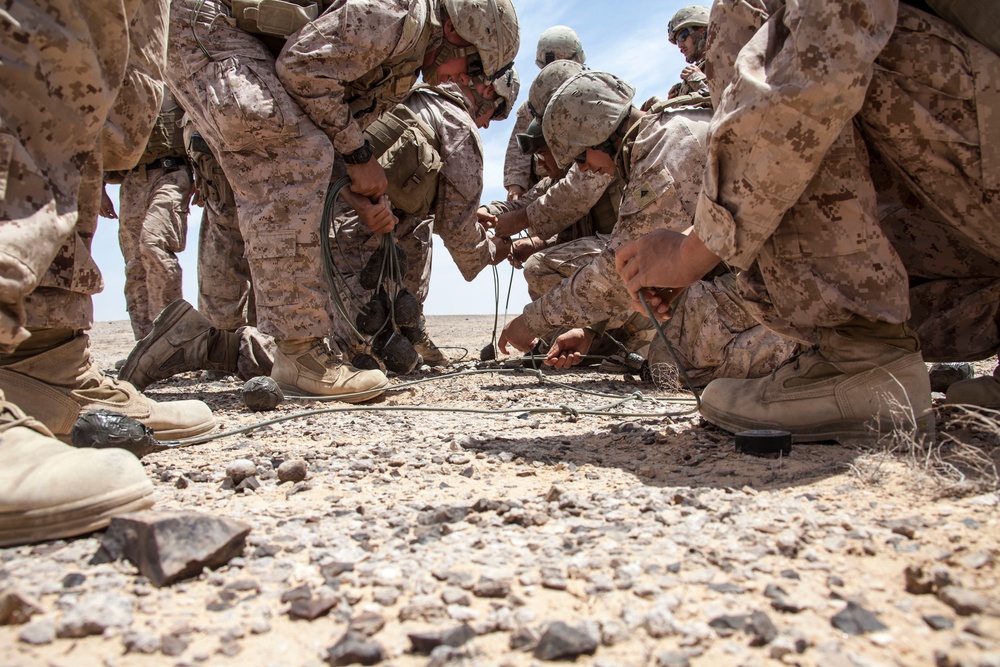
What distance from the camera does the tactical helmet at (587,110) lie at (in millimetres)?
4098

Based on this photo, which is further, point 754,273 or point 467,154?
point 467,154

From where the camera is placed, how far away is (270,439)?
2518mm

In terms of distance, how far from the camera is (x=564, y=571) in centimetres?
122

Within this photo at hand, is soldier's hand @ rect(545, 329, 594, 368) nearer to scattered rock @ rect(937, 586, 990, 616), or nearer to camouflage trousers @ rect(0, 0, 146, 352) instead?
camouflage trousers @ rect(0, 0, 146, 352)

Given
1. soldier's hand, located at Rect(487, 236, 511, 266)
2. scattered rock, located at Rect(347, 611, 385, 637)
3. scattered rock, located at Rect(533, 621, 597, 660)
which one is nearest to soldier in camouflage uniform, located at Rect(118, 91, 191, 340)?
soldier's hand, located at Rect(487, 236, 511, 266)

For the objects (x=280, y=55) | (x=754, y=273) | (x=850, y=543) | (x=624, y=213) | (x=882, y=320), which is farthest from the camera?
(x=624, y=213)

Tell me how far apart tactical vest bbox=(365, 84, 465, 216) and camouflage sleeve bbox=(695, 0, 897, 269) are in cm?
311

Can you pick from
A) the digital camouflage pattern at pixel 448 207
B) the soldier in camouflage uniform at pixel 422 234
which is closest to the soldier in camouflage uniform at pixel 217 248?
the soldier in camouflage uniform at pixel 422 234

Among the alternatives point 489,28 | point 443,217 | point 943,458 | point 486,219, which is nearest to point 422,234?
point 443,217

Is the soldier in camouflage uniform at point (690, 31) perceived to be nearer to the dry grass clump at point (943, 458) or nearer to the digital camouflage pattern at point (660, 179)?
the digital camouflage pattern at point (660, 179)

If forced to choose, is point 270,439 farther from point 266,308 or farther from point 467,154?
point 467,154

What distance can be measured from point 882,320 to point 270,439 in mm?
1999

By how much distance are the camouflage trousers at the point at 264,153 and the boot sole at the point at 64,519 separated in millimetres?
2017

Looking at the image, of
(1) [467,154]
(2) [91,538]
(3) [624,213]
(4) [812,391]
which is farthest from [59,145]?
(1) [467,154]
